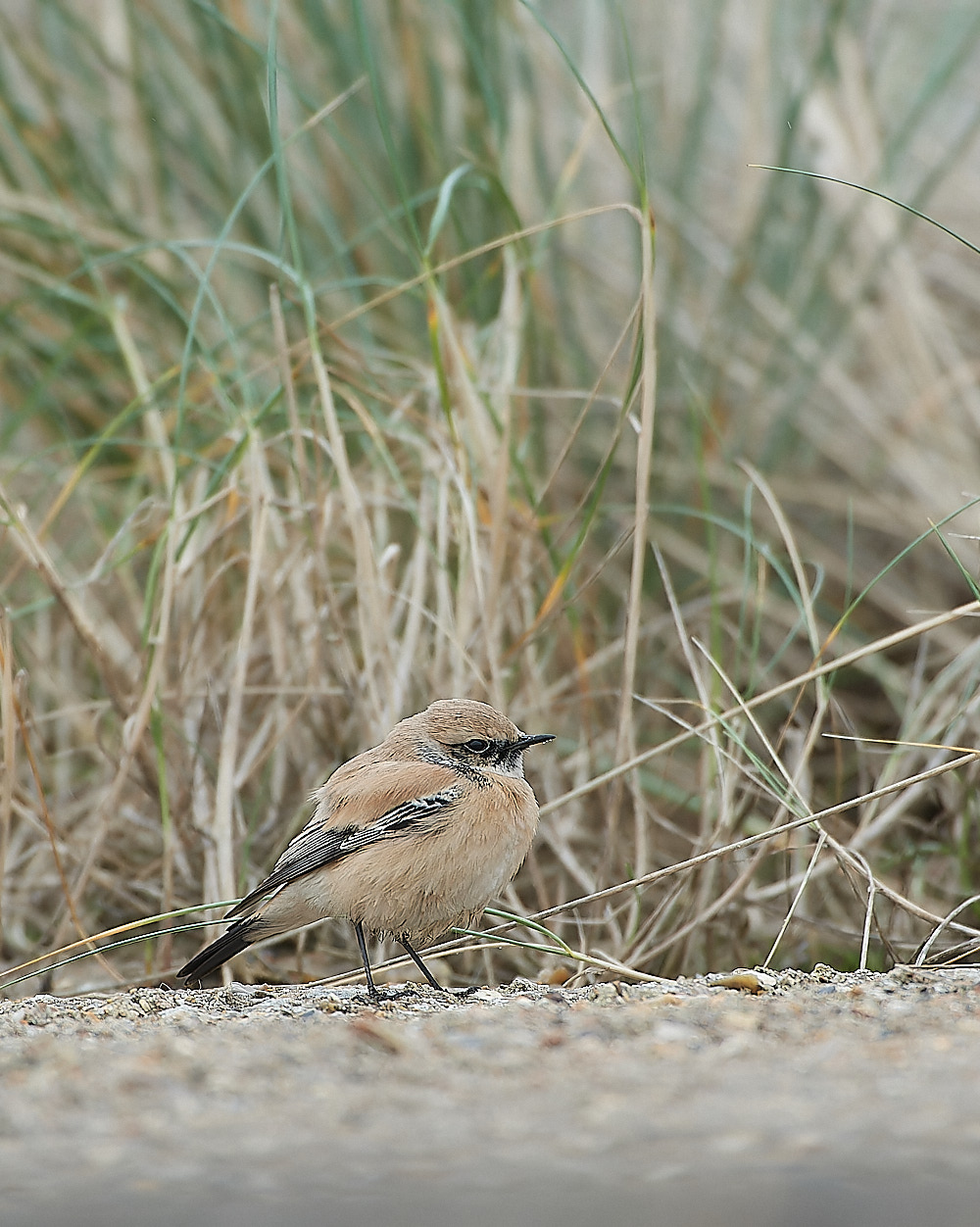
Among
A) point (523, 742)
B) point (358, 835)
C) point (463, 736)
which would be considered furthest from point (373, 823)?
point (523, 742)

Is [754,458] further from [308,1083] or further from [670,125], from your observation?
[308,1083]

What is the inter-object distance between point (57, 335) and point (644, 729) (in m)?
2.50

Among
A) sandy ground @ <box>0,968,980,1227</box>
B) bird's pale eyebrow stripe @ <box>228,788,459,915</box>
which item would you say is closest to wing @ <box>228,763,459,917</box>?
bird's pale eyebrow stripe @ <box>228,788,459,915</box>

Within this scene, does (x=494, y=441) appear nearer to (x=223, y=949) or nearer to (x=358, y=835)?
(x=358, y=835)

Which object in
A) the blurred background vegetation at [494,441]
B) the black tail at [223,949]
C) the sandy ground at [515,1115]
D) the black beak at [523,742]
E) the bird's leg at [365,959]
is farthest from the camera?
the blurred background vegetation at [494,441]

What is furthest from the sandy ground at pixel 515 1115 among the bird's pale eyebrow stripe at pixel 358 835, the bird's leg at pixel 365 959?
the bird's pale eyebrow stripe at pixel 358 835

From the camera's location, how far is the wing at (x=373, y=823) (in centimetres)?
303

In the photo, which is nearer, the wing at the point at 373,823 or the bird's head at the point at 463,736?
the wing at the point at 373,823

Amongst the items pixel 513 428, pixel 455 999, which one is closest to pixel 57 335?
pixel 513 428

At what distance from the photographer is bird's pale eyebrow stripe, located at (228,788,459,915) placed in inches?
119

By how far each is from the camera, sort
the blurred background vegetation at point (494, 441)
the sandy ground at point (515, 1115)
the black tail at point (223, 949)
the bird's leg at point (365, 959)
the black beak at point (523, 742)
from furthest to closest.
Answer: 1. the blurred background vegetation at point (494, 441)
2. the black beak at point (523, 742)
3. the black tail at point (223, 949)
4. the bird's leg at point (365, 959)
5. the sandy ground at point (515, 1115)

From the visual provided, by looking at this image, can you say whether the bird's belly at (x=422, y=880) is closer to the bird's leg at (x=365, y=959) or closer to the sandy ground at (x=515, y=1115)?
the bird's leg at (x=365, y=959)

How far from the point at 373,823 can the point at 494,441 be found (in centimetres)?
141

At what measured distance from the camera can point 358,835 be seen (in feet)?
10.0
